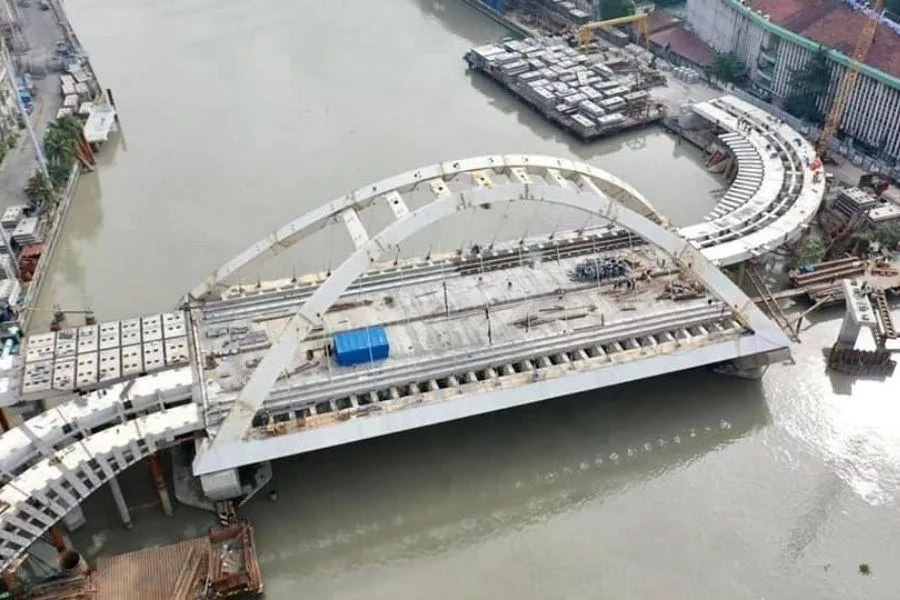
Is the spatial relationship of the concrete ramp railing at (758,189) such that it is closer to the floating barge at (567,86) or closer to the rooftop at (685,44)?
the floating barge at (567,86)

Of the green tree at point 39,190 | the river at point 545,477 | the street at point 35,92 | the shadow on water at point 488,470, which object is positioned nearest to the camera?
the river at point 545,477

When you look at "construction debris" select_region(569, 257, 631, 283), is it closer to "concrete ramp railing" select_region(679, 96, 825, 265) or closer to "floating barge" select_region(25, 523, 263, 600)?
"concrete ramp railing" select_region(679, 96, 825, 265)

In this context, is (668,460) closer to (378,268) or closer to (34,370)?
(378,268)

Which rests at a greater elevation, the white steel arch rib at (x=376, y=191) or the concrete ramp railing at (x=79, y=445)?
the white steel arch rib at (x=376, y=191)

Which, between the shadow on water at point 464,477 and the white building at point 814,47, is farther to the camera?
the white building at point 814,47

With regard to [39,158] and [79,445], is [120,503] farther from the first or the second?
[39,158]

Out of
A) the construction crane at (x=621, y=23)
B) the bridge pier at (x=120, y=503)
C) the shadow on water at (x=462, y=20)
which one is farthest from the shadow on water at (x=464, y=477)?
the shadow on water at (x=462, y=20)

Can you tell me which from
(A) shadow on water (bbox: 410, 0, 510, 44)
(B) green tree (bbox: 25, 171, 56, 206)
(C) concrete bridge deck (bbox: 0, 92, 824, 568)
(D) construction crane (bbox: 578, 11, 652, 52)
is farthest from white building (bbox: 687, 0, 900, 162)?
(B) green tree (bbox: 25, 171, 56, 206)

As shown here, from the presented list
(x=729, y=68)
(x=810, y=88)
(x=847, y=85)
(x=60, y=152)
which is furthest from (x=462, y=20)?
(x=60, y=152)
